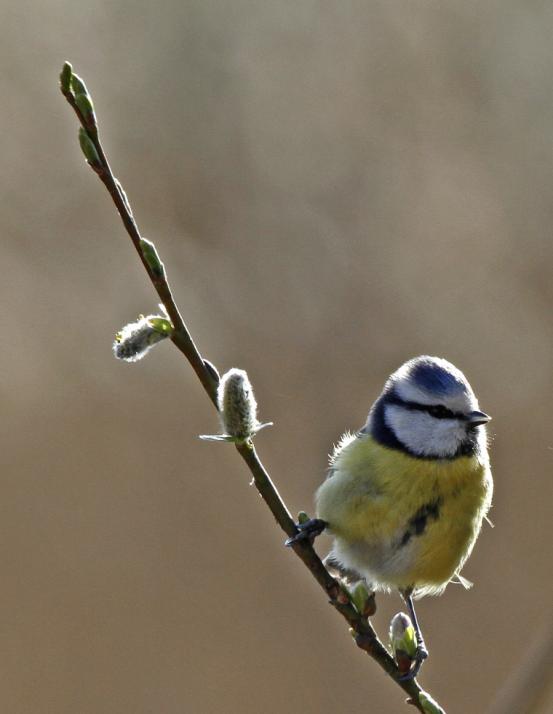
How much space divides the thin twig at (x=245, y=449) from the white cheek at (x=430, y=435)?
690 millimetres

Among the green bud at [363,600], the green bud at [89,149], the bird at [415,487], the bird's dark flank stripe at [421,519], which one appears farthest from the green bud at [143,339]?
the bird's dark flank stripe at [421,519]

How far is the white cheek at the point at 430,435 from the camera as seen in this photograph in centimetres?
219

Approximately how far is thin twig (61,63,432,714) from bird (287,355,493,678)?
21.4 inches

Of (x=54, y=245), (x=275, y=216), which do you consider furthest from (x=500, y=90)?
(x=54, y=245)

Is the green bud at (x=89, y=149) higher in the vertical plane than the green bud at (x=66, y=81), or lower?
lower

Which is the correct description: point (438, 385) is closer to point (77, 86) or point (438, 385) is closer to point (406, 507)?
point (406, 507)

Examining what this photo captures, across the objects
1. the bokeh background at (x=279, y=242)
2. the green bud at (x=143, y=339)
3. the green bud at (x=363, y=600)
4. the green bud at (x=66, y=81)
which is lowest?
the green bud at (x=363, y=600)

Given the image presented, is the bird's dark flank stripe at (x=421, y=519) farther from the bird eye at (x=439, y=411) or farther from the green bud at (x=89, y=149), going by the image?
the green bud at (x=89, y=149)

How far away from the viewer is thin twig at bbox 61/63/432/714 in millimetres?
1129

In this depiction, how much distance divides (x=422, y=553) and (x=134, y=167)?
394 centimetres

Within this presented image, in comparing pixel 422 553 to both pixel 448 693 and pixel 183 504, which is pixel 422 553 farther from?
pixel 183 504

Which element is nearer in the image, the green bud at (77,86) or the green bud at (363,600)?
the green bud at (77,86)

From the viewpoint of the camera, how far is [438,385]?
7.15 ft

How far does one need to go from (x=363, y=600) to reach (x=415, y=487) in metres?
0.59
